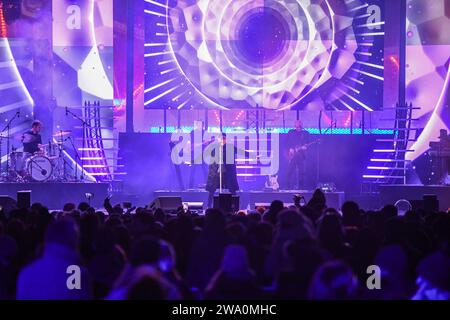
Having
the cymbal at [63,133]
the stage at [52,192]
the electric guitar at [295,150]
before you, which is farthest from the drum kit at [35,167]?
the electric guitar at [295,150]

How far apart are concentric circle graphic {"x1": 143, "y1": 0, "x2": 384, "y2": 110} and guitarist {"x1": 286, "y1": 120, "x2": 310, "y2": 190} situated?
5.37 ft

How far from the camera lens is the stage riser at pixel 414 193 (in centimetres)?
1442

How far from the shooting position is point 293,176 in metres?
17.0

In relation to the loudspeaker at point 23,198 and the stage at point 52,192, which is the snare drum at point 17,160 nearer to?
the stage at point 52,192

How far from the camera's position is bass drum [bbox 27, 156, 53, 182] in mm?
15672

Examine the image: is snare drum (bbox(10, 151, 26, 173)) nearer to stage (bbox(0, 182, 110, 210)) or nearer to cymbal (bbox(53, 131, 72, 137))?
stage (bbox(0, 182, 110, 210))

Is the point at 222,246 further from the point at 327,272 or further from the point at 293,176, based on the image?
the point at 293,176

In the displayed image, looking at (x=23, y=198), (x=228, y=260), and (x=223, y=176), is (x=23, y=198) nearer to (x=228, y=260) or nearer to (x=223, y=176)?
(x=223, y=176)

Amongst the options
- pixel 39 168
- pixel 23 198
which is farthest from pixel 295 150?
pixel 23 198

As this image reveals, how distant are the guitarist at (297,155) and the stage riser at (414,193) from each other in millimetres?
2599

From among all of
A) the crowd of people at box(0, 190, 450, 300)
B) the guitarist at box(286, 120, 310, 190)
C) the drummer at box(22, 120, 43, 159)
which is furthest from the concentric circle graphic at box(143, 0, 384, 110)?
the crowd of people at box(0, 190, 450, 300)

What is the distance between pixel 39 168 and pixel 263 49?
6973 millimetres

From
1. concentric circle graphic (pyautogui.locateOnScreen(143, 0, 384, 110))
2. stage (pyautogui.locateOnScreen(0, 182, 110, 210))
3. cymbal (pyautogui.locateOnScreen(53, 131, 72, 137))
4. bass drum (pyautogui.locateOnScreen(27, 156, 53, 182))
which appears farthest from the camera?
concentric circle graphic (pyautogui.locateOnScreen(143, 0, 384, 110))
